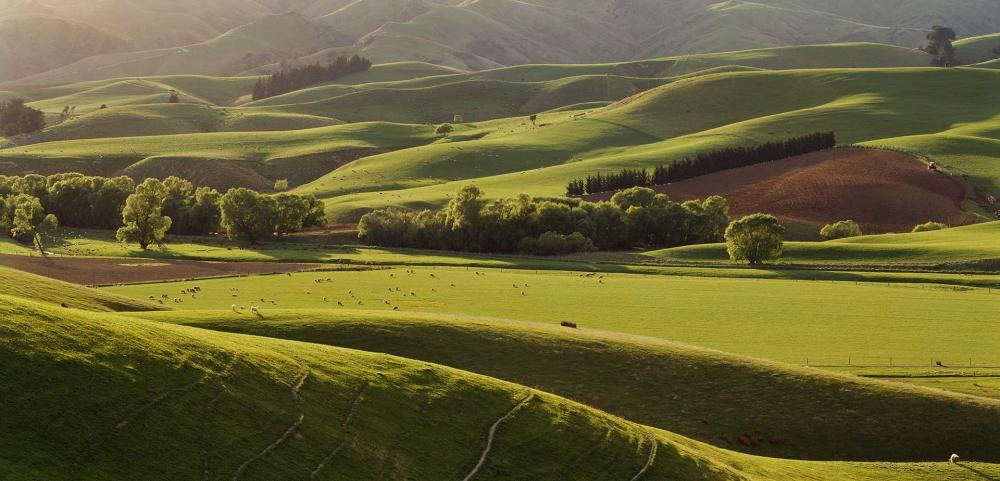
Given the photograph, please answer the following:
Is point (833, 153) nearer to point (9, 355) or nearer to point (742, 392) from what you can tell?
point (742, 392)

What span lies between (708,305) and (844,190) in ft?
295

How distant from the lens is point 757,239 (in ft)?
380

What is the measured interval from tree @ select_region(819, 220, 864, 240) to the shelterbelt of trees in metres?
84.0

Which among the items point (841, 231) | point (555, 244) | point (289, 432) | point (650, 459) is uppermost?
point (841, 231)

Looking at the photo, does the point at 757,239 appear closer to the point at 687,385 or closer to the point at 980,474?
the point at 687,385

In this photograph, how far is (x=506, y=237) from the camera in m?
137

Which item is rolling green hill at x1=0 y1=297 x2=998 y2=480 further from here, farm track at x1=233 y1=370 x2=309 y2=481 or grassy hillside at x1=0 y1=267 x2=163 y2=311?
grassy hillside at x1=0 y1=267 x2=163 y2=311

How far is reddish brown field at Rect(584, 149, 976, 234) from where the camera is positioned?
507ft

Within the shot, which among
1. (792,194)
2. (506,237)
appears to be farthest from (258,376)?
(792,194)

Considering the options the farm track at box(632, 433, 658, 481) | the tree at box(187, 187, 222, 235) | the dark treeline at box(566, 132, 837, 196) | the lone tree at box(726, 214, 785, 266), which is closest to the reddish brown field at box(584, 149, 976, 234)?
the dark treeline at box(566, 132, 837, 196)

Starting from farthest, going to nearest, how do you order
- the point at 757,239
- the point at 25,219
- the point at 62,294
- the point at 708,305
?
the point at 25,219
the point at 757,239
the point at 708,305
the point at 62,294

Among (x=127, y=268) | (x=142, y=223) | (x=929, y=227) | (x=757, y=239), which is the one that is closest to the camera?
(x=127, y=268)

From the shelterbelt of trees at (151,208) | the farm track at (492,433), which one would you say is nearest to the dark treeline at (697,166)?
the shelterbelt of trees at (151,208)

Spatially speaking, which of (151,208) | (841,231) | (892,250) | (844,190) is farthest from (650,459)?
(844,190)
